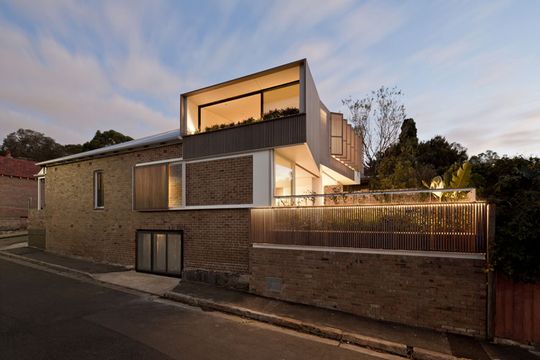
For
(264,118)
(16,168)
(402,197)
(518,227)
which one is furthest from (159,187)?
(16,168)

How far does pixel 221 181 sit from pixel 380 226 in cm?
548

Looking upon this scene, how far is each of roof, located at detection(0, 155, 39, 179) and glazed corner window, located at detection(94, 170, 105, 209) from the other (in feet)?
68.9

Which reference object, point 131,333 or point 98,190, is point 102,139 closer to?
point 98,190

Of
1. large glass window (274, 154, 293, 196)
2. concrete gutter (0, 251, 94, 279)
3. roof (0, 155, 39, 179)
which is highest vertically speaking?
roof (0, 155, 39, 179)

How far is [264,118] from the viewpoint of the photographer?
33.6ft

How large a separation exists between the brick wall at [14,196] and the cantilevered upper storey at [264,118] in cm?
2572

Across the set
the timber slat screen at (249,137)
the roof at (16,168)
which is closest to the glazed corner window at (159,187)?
the timber slat screen at (249,137)

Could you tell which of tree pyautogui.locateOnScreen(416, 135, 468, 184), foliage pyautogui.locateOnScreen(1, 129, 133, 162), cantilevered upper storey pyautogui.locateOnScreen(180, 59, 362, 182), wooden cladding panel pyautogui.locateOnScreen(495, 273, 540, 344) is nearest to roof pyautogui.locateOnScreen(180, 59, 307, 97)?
cantilevered upper storey pyautogui.locateOnScreen(180, 59, 362, 182)

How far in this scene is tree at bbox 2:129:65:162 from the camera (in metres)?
57.0

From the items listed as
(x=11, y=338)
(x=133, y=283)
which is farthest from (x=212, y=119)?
(x=11, y=338)

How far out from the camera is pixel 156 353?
5324 mm

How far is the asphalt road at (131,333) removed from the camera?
212 inches

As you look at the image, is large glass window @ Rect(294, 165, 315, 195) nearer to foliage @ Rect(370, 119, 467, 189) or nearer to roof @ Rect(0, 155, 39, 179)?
foliage @ Rect(370, 119, 467, 189)

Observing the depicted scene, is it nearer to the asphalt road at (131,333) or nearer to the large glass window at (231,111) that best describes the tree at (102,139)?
the large glass window at (231,111)
